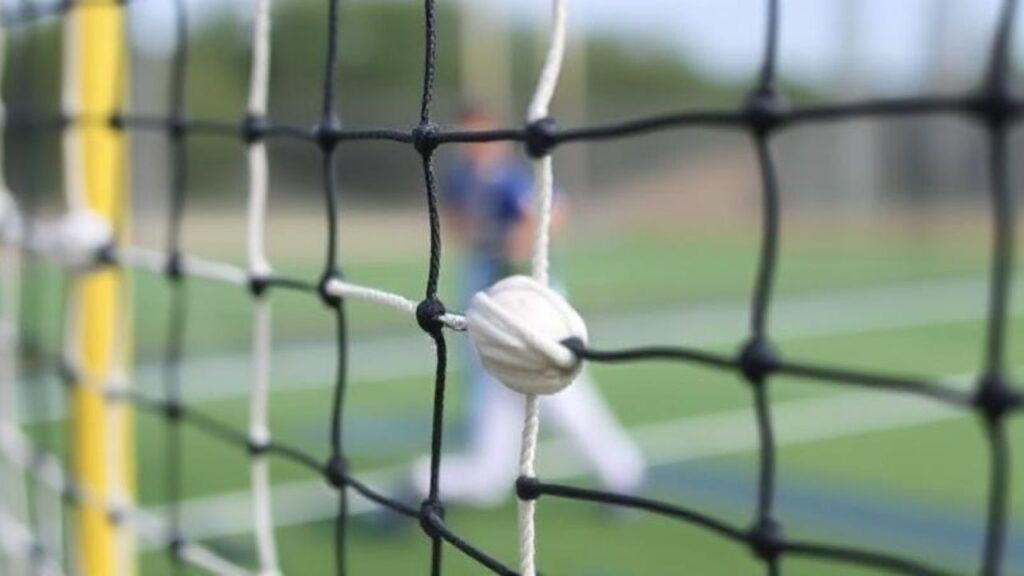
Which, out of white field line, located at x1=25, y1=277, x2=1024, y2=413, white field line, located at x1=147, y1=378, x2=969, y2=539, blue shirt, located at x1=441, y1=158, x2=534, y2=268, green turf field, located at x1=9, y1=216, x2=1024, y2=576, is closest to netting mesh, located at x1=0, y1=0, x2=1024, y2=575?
green turf field, located at x1=9, y1=216, x2=1024, y2=576

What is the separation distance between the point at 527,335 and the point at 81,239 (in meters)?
1.04

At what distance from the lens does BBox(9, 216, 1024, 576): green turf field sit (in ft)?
10.9

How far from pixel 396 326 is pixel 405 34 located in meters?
6.43

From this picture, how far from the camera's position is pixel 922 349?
697cm

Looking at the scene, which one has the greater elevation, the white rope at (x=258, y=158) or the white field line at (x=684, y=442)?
the white rope at (x=258, y=158)

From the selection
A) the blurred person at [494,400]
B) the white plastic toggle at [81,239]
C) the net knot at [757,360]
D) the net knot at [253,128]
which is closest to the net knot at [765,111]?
the net knot at [757,360]

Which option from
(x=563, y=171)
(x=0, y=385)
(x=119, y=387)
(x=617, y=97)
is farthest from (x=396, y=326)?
(x=617, y=97)

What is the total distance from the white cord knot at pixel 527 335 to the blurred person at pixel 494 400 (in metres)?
2.49

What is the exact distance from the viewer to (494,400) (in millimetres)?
3805

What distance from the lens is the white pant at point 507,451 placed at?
3.72 metres

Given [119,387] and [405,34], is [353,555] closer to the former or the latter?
[119,387]

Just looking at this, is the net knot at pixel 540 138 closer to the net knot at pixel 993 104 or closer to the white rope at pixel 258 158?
the net knot at pixel 993 104

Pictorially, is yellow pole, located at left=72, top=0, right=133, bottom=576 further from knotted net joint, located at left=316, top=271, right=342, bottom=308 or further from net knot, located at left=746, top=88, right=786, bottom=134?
net knot, located at left=746, top=88, right=786, bottom=134

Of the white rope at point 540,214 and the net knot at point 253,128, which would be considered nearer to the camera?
the white rope at point 540,214
